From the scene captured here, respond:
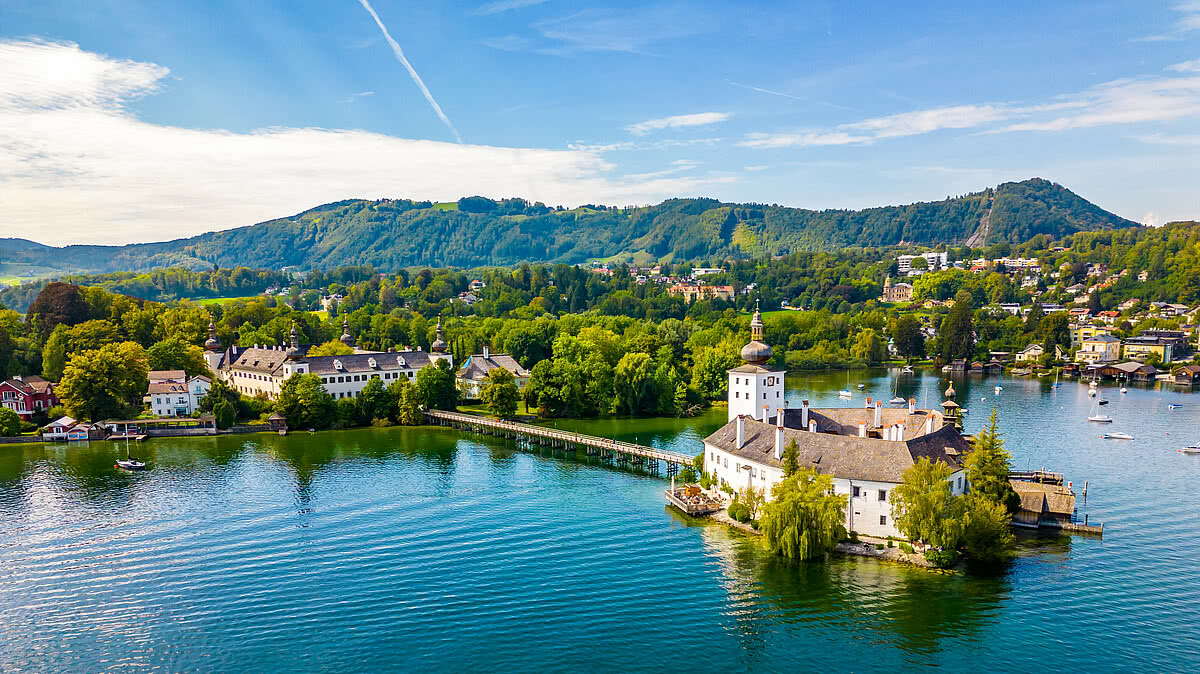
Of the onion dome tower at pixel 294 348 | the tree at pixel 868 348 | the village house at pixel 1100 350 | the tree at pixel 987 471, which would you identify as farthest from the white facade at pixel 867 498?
the village house at pixel 1100 350

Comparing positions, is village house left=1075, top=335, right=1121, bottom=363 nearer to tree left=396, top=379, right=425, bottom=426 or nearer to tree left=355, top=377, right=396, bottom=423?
tree left=396, top=379, right=425, bottom=426

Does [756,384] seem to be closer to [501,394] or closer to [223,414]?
[501,394]

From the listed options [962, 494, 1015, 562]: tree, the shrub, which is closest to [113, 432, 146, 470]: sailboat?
the shrub

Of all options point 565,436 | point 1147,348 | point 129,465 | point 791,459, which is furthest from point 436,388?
point 1147,348

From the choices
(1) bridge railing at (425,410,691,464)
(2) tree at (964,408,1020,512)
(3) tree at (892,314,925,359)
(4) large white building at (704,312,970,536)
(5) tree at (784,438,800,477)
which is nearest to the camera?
(4) large white building at (704,312,970,536)

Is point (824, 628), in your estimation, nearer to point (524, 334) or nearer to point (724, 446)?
point (724, 446)

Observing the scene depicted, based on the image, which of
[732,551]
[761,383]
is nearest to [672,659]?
[732,551]

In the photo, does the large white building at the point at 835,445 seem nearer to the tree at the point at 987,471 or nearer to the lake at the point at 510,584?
the tree at the point at 987,471
